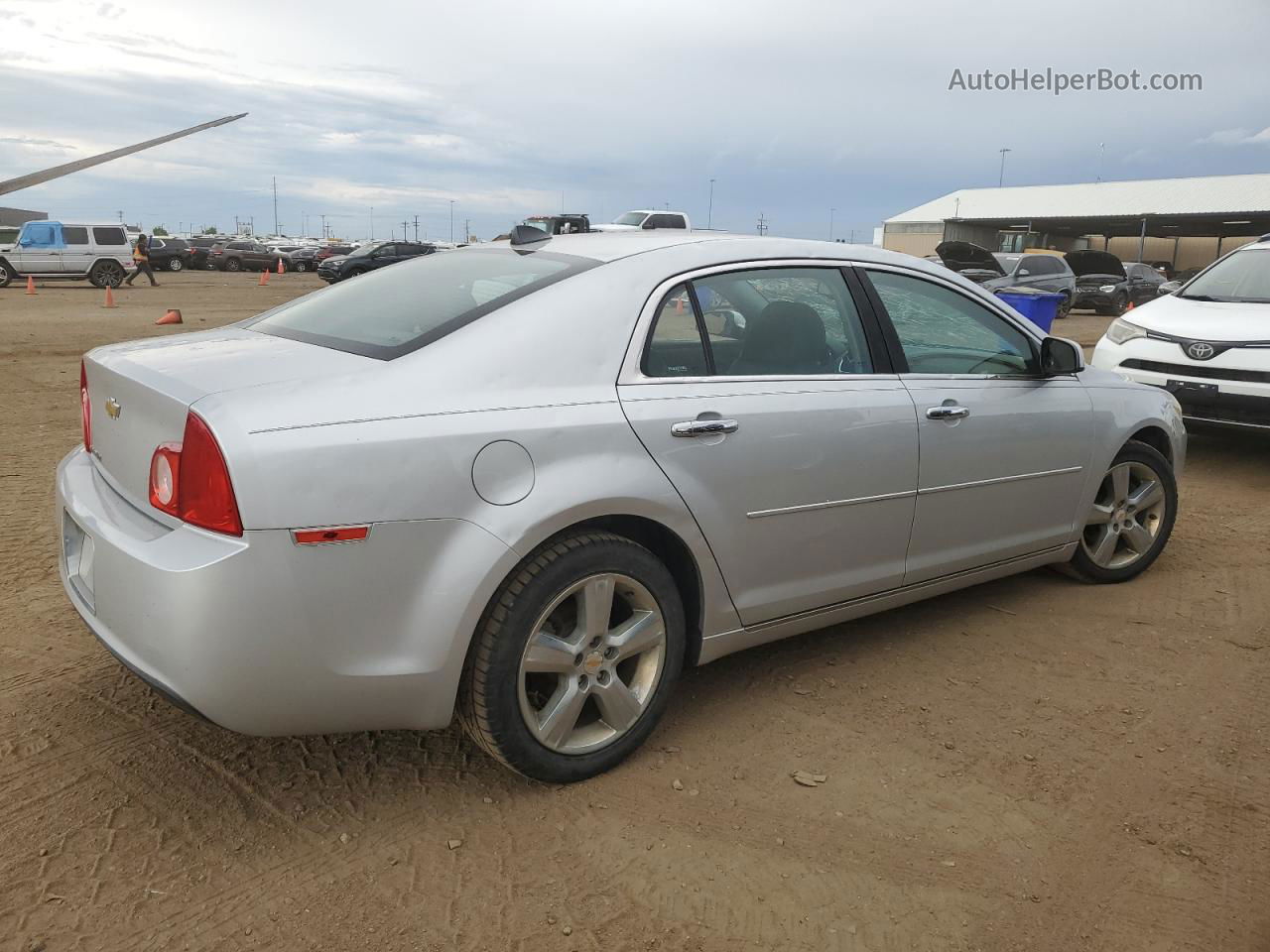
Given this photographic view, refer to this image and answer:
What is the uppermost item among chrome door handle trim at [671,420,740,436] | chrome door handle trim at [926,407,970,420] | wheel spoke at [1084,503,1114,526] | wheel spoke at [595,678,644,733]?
chrome door handle trim at [671,420,740,436]

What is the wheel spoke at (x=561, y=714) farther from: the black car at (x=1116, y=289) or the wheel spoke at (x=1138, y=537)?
the black car at (x=1116, y=289)

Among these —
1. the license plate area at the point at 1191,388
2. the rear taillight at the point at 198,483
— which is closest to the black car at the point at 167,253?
the license plate area at the point at 1191,388

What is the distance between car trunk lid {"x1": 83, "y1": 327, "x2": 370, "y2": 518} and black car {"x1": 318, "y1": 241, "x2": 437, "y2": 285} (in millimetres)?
27882

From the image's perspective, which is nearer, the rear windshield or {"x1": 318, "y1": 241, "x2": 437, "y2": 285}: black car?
Answer: the rear windshield

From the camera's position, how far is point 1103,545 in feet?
15.3

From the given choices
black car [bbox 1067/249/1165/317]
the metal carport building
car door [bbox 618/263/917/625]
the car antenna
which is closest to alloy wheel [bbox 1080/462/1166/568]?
car door [bbox 618/263/917/625]

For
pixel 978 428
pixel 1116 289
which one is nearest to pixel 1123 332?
pixel 978 428

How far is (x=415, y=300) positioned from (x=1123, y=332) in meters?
6.14

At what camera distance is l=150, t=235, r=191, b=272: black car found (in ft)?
129

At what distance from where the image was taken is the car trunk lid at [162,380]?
2.62 meters

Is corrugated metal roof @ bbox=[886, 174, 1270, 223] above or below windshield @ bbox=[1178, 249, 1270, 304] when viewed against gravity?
above

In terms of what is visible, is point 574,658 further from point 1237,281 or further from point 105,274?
point 105,274

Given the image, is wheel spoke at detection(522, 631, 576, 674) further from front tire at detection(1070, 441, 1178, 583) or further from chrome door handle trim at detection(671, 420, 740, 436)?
front tire at detection(1070, 441, 1178, 583)

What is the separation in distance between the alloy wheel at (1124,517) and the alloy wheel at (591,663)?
2432mm
